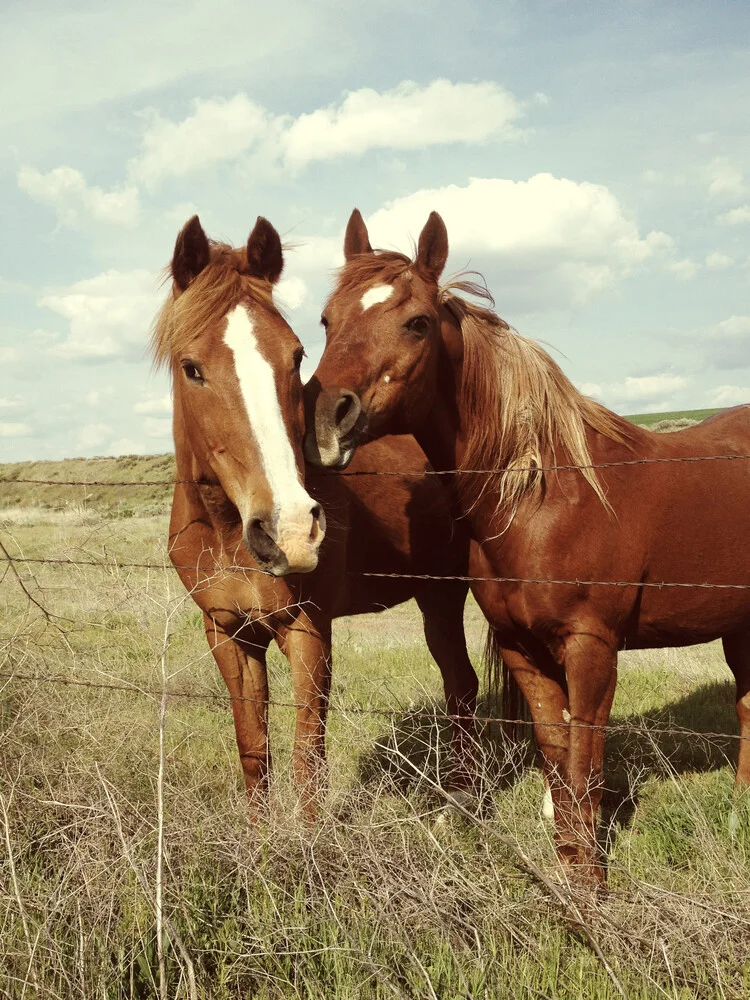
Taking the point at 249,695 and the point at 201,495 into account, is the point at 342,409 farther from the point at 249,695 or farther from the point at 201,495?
the point at 249,695

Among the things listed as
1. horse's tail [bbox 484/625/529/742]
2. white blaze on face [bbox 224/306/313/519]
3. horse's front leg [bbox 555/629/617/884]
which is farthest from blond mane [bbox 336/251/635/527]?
horse's tail [bbox 484/625/529/742]

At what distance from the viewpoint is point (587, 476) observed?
329 centimetres

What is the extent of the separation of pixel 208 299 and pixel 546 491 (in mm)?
1611

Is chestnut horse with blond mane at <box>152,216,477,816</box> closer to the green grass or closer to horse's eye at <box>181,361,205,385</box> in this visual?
horse's eye at <box>181,361,205,385</box>

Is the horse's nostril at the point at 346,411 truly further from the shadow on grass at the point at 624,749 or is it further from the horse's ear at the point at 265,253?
the shadow on grass at the point at 624,749

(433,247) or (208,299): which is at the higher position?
(433,247)

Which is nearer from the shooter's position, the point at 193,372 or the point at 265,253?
the point at 193,372

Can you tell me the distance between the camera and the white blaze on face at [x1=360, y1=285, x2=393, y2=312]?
3309mm

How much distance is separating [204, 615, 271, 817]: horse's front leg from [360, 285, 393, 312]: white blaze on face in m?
1.54

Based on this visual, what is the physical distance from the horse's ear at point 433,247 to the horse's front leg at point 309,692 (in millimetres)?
1663

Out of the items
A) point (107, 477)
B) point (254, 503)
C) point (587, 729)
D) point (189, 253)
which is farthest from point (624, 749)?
point (107, 477)

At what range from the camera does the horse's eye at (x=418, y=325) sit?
10.8 feet

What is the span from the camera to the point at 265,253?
3.30m

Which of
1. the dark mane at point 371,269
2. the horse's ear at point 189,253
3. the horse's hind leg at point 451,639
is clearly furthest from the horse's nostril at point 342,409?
Result: the horse's hind leg at point 451,639
